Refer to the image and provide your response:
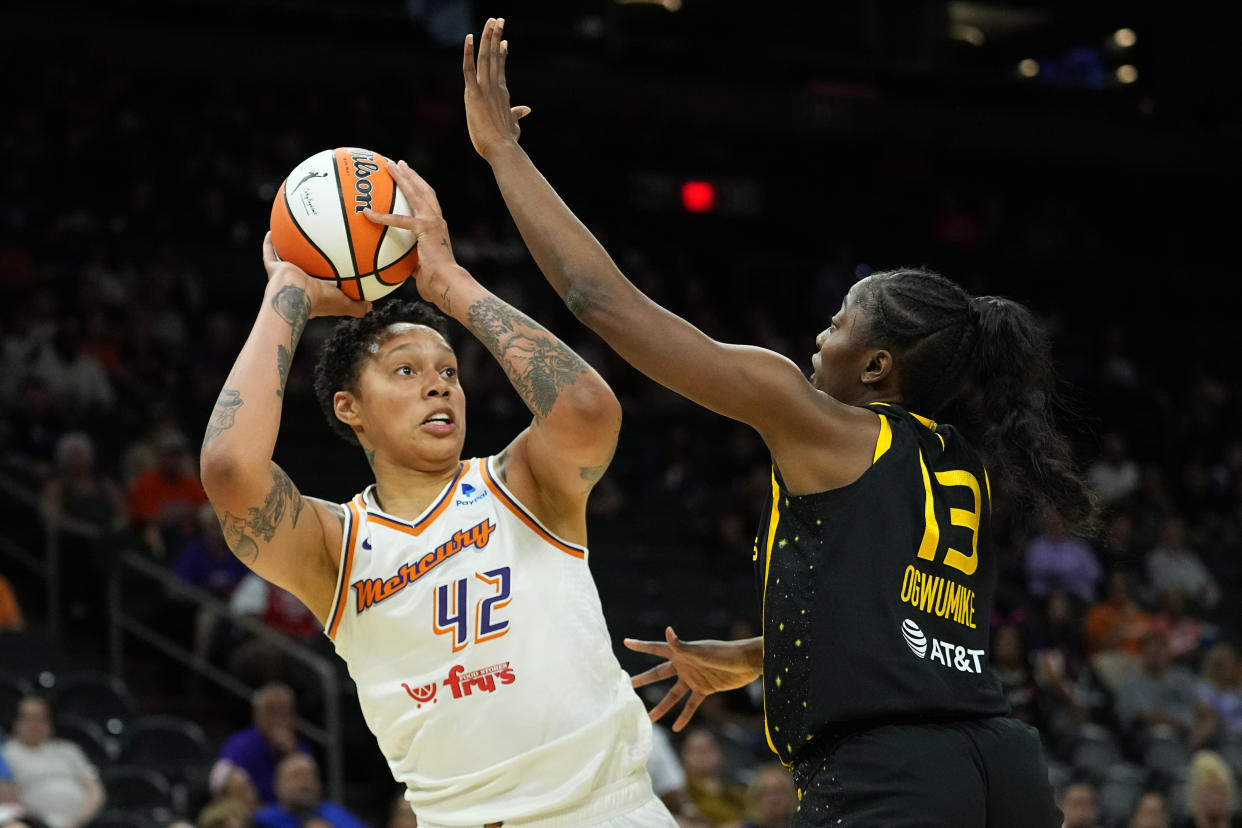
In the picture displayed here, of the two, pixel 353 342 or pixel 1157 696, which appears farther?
pixel 1157 696

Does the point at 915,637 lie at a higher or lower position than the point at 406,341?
lower

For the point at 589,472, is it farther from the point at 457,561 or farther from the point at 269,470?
the point at 269,470

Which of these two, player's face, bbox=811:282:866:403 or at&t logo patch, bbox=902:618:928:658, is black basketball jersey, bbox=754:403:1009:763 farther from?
player's face, bbox=811:282:866:403

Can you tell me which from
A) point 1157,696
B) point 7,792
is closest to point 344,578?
point 7,792

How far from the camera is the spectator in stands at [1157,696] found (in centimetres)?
1158

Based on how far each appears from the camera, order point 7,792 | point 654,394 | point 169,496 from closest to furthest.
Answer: point 7,792, point 169,496, point 654,394

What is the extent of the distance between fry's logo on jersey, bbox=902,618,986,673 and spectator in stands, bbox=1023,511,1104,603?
10.6 metres

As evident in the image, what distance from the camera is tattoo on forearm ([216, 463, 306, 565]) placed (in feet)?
11.2

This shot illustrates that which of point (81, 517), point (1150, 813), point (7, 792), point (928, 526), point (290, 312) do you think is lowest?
point (1150, 813)

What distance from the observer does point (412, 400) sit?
369 centimetres

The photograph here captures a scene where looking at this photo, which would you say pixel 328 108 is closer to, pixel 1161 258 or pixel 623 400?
pixel 623 400

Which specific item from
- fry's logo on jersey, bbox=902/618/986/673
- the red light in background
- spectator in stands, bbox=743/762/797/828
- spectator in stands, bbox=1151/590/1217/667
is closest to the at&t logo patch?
fry's logo on jersey, bbox=902/618/986/673

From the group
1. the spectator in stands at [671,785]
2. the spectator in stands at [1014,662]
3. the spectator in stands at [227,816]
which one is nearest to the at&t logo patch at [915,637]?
the spectator in stands at [227,816]

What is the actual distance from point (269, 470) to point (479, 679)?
66 centimetres
